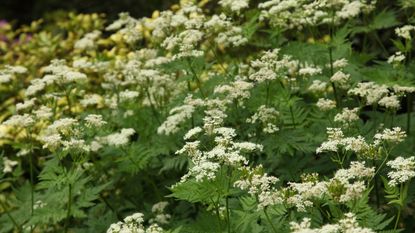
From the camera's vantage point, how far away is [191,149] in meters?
4.03

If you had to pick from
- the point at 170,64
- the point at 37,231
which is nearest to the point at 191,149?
the point at 170,64

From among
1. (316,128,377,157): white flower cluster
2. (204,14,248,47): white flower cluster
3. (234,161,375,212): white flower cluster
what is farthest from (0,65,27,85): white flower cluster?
(316,128,377,157): white flower cluster

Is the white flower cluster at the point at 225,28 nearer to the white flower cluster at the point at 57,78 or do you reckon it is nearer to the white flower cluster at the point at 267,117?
the white flower cluster at the point at 267,117

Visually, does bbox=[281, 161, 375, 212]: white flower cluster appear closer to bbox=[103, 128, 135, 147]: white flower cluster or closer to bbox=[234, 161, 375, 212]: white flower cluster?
bbox=[234, 161, 375, 212]: white flower cluster

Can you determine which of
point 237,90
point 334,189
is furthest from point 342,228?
point 237,90

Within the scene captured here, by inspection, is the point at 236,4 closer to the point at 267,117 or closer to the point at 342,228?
the point at 267,117

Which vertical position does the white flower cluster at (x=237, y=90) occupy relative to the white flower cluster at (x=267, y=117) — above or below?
above

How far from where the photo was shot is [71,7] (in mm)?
15594

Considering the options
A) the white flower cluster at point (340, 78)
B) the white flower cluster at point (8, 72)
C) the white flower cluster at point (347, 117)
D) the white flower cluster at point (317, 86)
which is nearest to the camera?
the white flower cluster at point (347, 117)

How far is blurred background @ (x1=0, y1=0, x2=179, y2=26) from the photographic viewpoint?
554 inches

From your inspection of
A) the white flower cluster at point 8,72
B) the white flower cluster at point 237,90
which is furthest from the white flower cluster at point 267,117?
the white flower cluster at point 8,72

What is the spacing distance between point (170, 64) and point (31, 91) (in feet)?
4.21

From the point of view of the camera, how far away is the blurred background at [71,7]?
1408 cm

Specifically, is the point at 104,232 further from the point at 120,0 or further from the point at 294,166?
the point at 120,0
